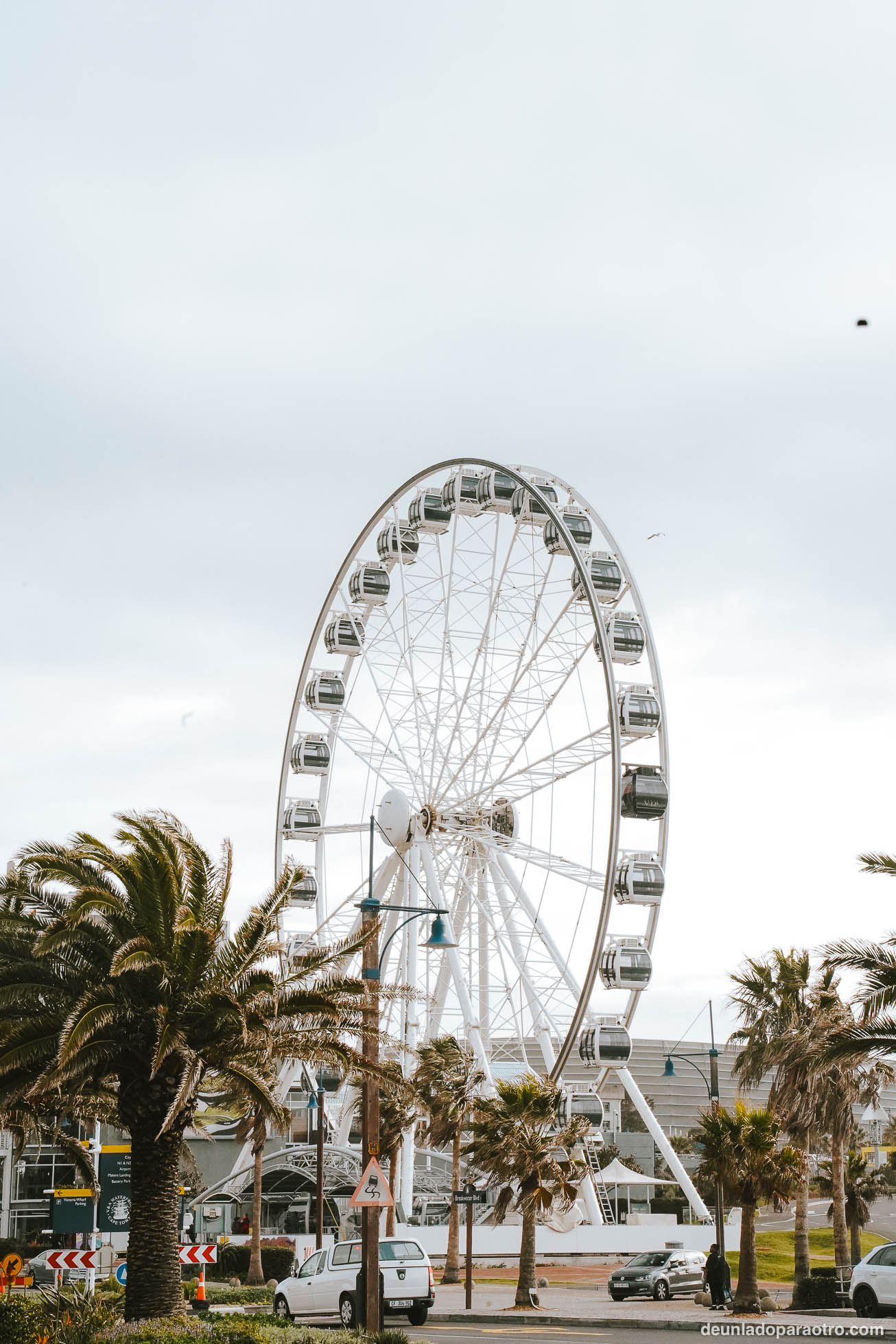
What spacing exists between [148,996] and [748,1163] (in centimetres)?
1291

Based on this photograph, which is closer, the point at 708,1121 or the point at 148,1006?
the point at 148,1006

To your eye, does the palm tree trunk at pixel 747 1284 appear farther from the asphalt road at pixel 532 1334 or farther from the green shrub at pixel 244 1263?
the green shrub at pixel 244 1263

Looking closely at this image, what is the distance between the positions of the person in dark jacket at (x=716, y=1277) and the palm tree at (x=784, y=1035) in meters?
4.09

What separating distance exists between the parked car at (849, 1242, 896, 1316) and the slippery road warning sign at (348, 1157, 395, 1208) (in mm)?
8042

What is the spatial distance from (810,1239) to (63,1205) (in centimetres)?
4526

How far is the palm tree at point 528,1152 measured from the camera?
106 ft

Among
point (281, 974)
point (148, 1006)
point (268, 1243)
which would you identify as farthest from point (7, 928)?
point (268, 1243)

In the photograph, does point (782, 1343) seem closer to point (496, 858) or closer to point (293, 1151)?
point (496, 858)

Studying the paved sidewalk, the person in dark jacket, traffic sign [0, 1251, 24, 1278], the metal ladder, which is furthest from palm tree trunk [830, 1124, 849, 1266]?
traffic sign [0, 1251, 24, 1278]

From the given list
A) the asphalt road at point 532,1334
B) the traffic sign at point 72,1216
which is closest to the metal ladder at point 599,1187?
the asphalt road at point 532,1334

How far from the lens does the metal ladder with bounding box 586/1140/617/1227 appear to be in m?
41.5

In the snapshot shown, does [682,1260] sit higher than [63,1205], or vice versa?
[63,1205]

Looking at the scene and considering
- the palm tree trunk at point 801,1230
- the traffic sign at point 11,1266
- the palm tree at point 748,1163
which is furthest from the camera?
the palm tree trunk at point 801,1230

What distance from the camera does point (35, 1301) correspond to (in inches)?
805
